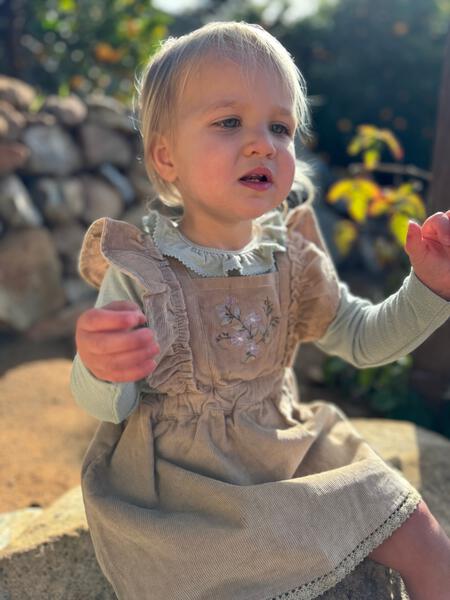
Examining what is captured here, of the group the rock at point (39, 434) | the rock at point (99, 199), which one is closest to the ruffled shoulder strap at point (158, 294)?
the rock at point (39, 434)

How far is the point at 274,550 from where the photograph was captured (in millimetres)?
1370

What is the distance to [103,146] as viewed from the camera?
4.61m

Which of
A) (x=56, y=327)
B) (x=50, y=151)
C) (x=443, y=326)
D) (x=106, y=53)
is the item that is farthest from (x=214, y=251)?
(x=106, y=53)

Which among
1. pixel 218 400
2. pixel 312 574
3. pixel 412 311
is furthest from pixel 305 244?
pixel 312 574

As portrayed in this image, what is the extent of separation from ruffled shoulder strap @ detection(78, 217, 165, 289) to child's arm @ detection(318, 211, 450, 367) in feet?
1.76

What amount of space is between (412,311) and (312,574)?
2.06 ft

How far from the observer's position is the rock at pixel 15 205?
3.87m

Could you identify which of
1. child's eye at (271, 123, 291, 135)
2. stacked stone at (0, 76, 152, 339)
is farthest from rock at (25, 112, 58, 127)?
child's eye at (271, 123, 291, 135)

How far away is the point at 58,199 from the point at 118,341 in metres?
3.22

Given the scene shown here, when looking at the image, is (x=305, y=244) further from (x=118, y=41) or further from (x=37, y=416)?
(x=118, y=41)

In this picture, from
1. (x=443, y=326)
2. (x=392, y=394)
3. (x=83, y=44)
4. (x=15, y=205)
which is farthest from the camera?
(x=83, y=44)

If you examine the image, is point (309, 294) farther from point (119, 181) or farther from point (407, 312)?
point (119, 181)

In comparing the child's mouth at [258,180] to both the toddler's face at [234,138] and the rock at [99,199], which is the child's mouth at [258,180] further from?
the rock at [99,199]

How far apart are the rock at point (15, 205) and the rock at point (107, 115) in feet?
2.88
